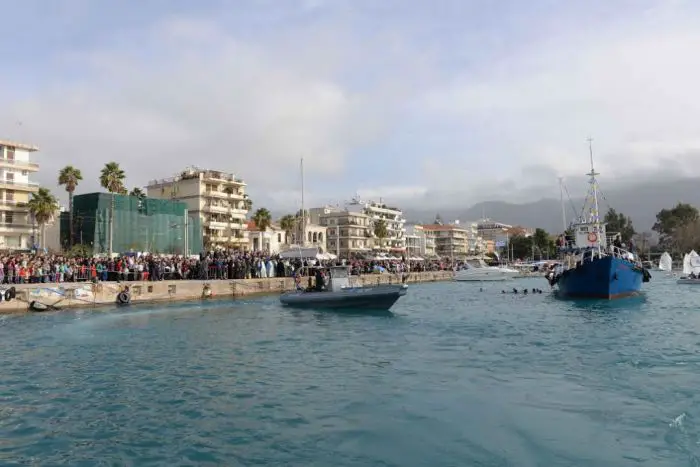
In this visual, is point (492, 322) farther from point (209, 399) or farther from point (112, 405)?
Answer: point (112, 405)

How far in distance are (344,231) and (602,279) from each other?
90428 millimetres

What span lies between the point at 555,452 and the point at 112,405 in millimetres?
9024

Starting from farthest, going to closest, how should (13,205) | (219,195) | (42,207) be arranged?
1. (219,195)
2. (13,205)
3. (42,207)

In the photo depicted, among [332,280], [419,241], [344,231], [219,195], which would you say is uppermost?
[219,195]

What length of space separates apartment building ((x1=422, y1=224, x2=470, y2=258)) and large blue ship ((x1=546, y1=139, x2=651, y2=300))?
5001 inches

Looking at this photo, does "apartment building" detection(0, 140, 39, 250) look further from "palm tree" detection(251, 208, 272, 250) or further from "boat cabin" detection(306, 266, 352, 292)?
"boat cabin" detection(306, 266, 352, 292)

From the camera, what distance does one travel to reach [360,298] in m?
30.3

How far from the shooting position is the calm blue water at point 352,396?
8.91 meters

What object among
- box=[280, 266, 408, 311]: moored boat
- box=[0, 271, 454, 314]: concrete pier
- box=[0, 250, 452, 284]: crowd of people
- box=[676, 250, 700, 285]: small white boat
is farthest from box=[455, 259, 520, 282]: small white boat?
box=[280, 266, 408, 311]: moored boat

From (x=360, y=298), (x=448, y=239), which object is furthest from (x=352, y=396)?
(x=448, y=239)

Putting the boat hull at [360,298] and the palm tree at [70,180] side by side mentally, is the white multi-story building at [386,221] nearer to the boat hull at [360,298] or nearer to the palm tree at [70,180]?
the palm tree at [70,180]

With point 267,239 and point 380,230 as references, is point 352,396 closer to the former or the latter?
point 267,239

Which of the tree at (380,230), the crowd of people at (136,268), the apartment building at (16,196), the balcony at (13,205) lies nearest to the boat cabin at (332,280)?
the crowd of people at (136,268)

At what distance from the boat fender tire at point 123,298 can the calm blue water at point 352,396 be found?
1080 cm
